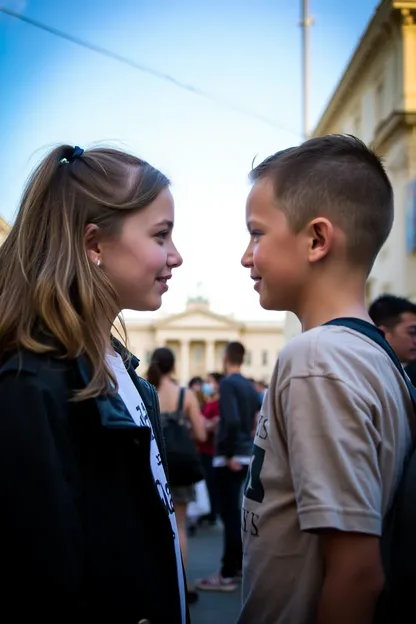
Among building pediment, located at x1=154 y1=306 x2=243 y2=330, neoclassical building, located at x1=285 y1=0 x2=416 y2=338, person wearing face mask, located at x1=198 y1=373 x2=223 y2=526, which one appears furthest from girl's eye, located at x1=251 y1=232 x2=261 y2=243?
building pediment, located at x1=154 y1=306 x2=243 y2=330

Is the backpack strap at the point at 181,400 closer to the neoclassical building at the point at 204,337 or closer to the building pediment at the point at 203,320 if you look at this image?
the neoclassical building at the point at 204,337

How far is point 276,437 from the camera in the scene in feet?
4.33

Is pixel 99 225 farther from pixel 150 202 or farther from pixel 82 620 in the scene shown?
pixel 82 620

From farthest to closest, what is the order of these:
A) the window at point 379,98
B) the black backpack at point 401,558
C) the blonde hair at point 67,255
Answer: the window at point 379,98 < the blonde hair at point 67,255 < the black backpack at point 401,558

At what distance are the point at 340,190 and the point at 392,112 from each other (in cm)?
1472

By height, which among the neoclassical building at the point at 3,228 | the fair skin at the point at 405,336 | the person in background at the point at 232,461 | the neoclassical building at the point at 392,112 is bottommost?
the person in background at the point at 232,461

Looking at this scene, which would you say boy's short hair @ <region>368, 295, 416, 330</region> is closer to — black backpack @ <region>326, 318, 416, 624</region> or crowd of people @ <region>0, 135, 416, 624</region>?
crowd of people @ <region>0, 135, 416, 624</region>

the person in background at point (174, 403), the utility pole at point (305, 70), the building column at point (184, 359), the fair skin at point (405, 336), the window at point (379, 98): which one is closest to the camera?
the fair skin at point (405, 336)

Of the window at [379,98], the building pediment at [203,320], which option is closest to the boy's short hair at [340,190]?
the window at [379,98]

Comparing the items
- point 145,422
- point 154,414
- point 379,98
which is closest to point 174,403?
point 154,414

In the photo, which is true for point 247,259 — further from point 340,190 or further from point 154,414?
point 154,414

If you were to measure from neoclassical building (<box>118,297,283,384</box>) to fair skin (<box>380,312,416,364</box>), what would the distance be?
84759 mm

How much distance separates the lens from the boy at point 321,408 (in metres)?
1.17

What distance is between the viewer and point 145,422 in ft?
5.05
